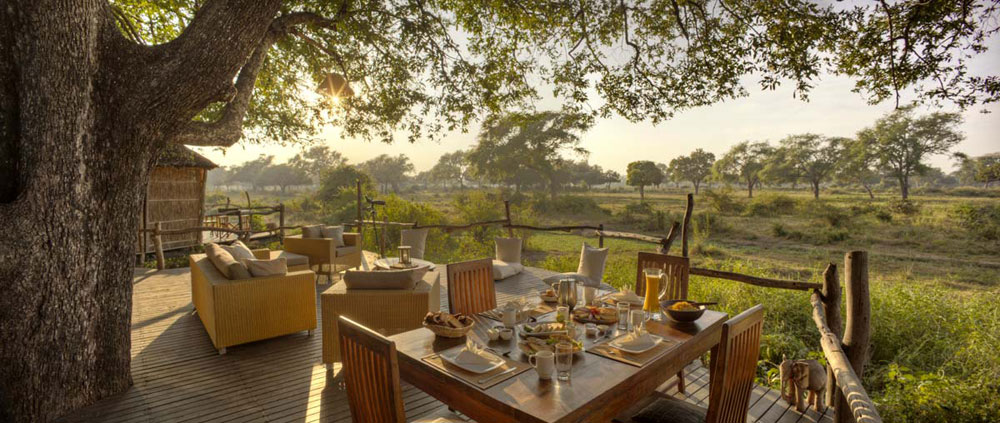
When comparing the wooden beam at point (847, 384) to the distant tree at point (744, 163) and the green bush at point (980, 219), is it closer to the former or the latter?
the green bush at point (980, 219)

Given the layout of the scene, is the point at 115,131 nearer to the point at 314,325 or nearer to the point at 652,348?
the point at 314,325

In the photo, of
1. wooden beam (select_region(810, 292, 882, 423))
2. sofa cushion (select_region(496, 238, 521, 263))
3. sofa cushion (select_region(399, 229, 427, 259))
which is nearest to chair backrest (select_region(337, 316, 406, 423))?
wooden beam (select_region(810, 292, 882, 423))

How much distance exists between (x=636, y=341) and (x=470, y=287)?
4.46 feet

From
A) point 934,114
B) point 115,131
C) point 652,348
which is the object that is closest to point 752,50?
point 652,348

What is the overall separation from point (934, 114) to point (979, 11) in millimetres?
32847

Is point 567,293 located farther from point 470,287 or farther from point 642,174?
point 642,174

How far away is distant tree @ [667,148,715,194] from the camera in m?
46.2

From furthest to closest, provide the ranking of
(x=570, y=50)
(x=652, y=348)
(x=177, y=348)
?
(x=570, y=50)
(x=177, y=348)
(x=652, y=348)

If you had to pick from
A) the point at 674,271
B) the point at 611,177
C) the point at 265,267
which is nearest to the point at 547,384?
the point at 674,271

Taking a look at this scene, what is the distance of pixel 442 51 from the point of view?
6.32 meters

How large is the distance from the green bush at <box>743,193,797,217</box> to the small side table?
27113 mm

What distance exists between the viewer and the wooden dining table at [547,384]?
1478 millimetres

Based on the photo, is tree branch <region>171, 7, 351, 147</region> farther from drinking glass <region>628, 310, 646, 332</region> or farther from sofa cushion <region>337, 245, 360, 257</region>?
sofa cushion <region>337, 245, 360, 257</region>

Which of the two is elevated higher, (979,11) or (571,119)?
(979,11)
